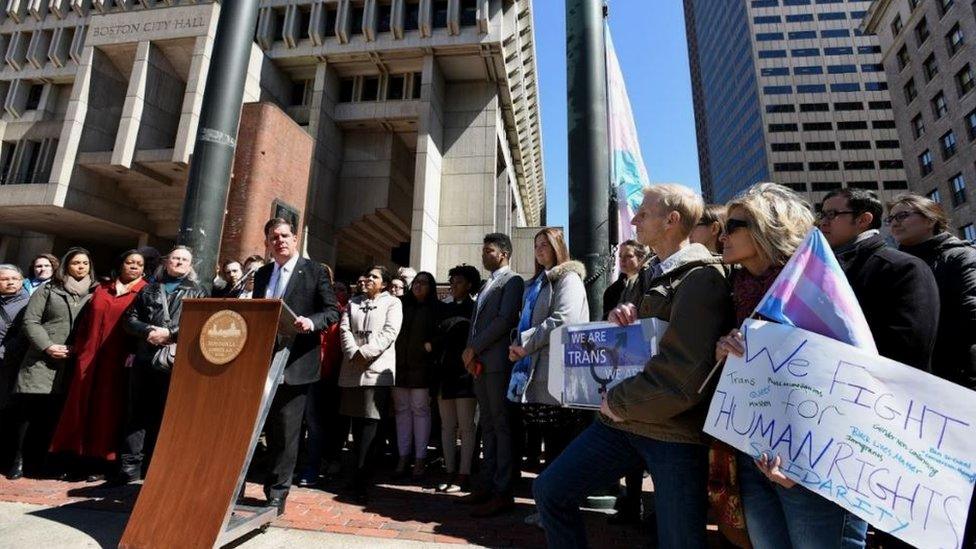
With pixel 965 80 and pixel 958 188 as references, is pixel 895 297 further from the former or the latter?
pixel 958 188

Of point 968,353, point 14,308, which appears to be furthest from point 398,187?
point 968,353

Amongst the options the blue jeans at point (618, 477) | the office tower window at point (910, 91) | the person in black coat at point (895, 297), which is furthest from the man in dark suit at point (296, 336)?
the office tower window at point (910, 91)

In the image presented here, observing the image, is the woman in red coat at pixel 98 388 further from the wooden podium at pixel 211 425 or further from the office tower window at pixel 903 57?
the office tower window at pixel 903 57

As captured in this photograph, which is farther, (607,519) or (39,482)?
(39,482)

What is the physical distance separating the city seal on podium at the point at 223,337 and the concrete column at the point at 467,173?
18145mm

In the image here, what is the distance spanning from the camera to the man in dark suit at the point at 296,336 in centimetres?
366

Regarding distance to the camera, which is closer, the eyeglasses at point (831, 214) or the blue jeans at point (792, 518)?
the blue jeans at point (792, 518)

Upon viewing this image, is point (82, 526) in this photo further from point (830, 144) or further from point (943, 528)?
point (830, 144)

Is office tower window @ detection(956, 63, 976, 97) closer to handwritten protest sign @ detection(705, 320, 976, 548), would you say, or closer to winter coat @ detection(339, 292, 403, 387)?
winter coat @ detection(339, 292, 403, 387)

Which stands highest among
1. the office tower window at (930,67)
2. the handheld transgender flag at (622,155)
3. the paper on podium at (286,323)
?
the office tower window at (930,67)

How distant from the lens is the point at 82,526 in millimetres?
3312

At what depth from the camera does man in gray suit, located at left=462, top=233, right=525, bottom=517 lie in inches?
160

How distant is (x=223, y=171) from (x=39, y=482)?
10.7ft

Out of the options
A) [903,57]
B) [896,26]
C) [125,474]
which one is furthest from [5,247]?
[896,26]
